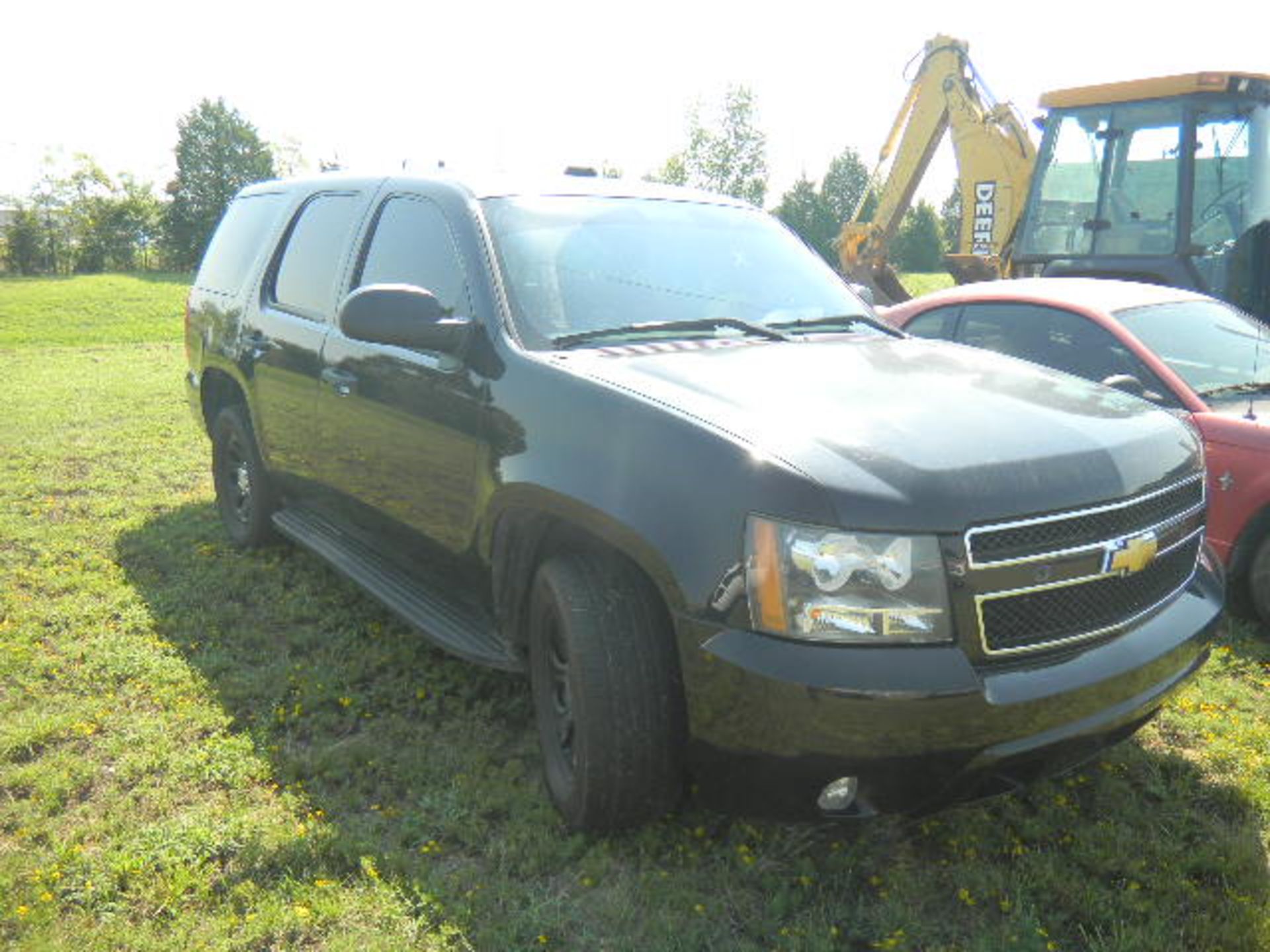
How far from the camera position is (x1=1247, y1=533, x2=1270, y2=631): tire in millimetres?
4516

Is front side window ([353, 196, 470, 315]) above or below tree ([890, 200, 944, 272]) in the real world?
above

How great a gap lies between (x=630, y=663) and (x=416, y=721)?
1438mm

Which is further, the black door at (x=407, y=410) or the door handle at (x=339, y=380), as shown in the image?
the door handle at (x=339, y=380)

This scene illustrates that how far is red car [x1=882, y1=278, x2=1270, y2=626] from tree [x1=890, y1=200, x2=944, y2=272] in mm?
44553

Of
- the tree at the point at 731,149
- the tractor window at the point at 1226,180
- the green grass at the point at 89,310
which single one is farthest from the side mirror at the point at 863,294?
the tree at the point at 731,149

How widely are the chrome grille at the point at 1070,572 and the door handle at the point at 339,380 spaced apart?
2498 millimetres

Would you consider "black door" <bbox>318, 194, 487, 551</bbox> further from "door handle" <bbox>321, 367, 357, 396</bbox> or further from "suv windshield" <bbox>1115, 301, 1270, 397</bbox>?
"suv windshield" <bbox>1115, 301, 1270, 397</bbox>

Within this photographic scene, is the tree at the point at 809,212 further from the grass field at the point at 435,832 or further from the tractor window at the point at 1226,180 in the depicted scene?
the grass field at the point at 435,832

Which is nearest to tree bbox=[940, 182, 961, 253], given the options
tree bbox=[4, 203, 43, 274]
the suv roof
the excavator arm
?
the excavator arm

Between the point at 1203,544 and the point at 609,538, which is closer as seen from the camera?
the point at 609,538

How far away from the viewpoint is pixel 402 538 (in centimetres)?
385

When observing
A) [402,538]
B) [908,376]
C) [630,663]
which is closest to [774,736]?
[630,663]

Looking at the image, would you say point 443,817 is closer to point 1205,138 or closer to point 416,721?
point 416,721

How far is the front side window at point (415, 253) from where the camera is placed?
3545mm
